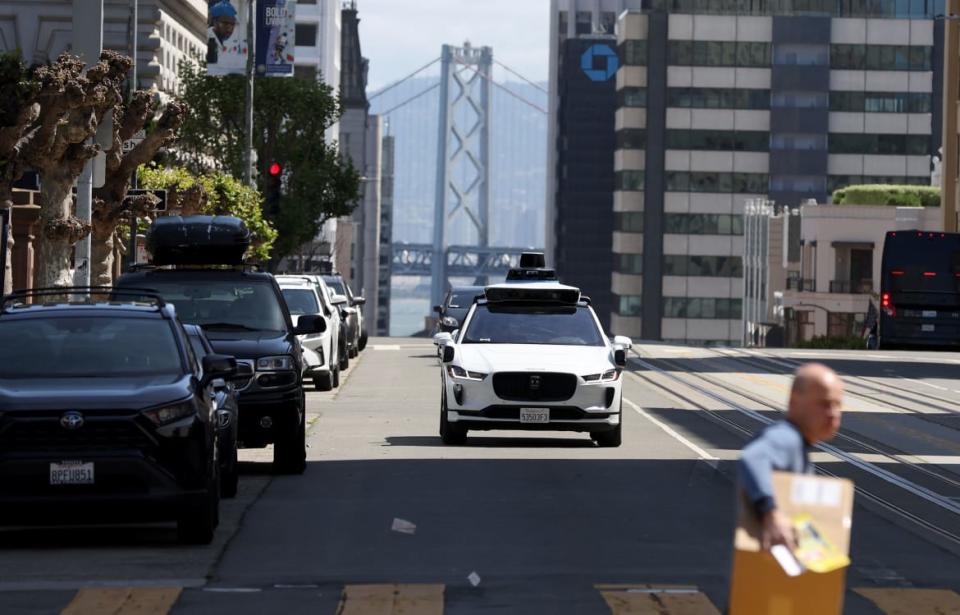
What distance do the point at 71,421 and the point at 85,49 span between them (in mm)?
17293

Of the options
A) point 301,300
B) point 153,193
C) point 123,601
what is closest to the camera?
point 123,601

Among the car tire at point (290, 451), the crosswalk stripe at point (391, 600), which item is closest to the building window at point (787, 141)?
the car tire at point (290, 451)

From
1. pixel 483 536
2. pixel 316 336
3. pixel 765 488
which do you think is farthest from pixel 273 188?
pixel 765 488

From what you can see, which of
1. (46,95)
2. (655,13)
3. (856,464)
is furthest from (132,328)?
(655,13)

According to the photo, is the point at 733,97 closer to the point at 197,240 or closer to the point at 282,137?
the point at 282,137

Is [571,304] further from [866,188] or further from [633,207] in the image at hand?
[633,207]

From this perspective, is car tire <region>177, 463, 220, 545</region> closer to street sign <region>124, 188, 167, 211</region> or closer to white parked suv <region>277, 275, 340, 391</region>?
white parked suv <region>277, 275, 340, 391</region>

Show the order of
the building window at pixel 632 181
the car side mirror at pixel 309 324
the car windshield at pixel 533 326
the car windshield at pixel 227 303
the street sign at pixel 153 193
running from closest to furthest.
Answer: the car side mirror at pixel 309 324
the car windshield at pixel 227 303
the car windshield at pixel 533 326
the street sign at pixel 153 193
the building window at pixel 632 181

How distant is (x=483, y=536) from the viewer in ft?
48.8

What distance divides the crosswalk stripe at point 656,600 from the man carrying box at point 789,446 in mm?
4231

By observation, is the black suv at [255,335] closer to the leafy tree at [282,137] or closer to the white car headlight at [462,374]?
the white car headlight at [462,374]

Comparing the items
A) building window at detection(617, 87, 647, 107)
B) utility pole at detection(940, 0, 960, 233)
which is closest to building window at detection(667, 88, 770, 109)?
building window at detection(617, 87, 647, 107)

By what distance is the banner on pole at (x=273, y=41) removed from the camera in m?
79.2

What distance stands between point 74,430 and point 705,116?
148 meters
